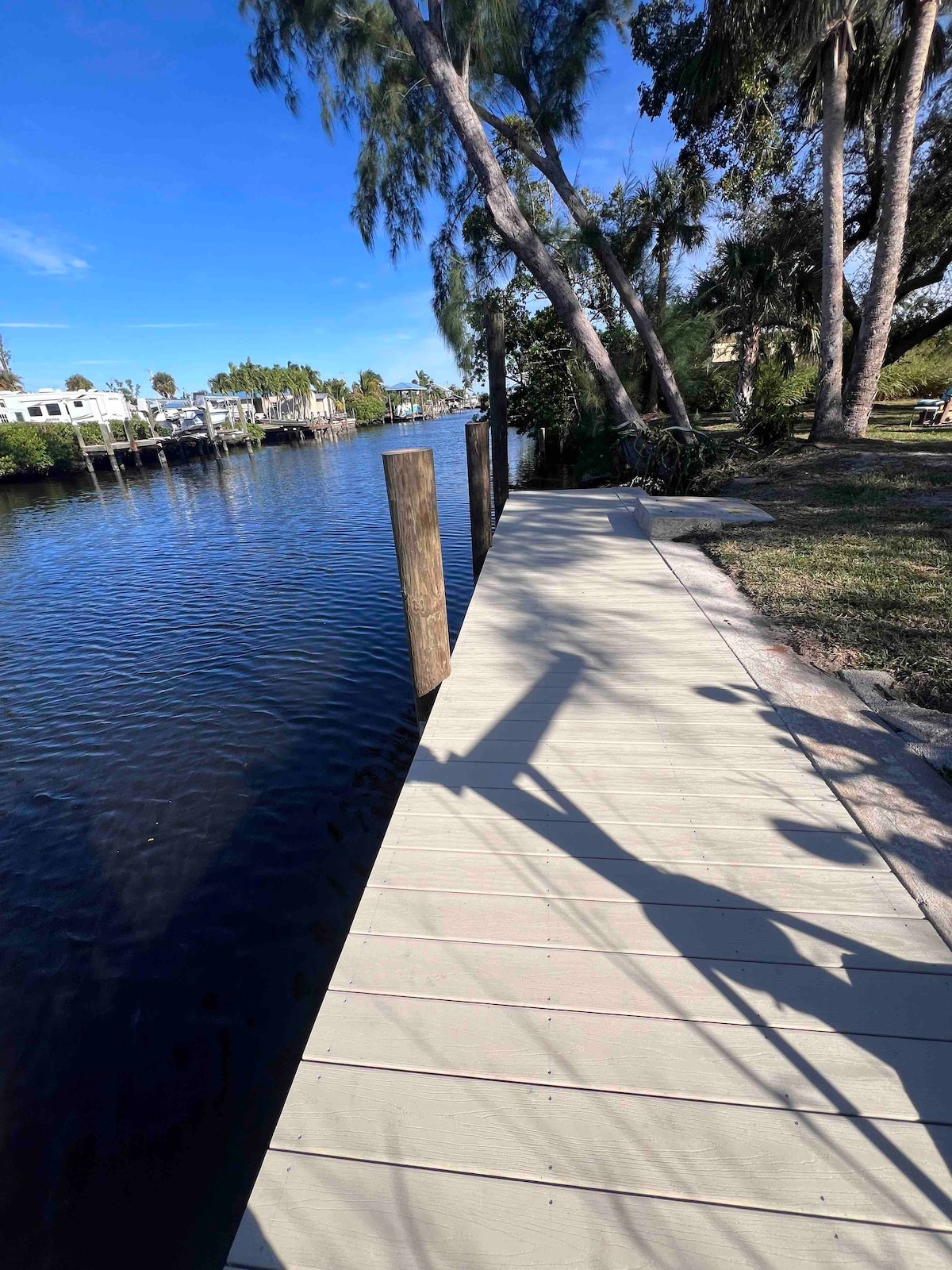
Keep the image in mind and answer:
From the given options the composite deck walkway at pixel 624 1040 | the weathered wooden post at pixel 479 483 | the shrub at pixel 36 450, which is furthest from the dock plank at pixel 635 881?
the shrub at pixel 36 450

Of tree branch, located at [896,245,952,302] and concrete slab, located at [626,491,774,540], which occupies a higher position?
tree branch, located at [896,245,952,302]

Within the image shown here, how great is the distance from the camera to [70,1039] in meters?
3.09

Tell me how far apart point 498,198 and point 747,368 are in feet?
30.8

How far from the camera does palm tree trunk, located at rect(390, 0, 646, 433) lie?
9.66m

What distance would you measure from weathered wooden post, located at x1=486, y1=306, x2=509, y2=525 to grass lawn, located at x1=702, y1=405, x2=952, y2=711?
13.9 feet

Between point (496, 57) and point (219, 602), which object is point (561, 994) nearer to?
point (219, 602)

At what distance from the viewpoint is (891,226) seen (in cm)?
951

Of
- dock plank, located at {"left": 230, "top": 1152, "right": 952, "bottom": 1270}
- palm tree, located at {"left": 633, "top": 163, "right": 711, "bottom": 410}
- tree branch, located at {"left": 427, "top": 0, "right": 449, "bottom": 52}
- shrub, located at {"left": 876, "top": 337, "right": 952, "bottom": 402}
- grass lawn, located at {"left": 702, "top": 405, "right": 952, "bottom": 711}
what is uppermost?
tree branch, located at {"left": 427, "top": 0, "right": 449, "bottom": 52}

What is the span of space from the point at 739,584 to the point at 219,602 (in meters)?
8.40

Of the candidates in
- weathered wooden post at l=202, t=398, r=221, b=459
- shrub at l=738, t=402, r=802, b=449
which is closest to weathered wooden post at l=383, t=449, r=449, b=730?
shrub at l=738, t=402, r=802, b=449

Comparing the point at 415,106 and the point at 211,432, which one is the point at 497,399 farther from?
the point at 211,432

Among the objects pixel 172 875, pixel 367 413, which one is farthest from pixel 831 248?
pixel 367 413

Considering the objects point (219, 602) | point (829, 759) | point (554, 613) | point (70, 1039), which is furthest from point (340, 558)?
point (829, 759)

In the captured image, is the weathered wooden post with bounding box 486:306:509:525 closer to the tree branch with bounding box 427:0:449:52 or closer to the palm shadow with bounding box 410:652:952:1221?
the tree branch with bounding box 427:0:449:52
